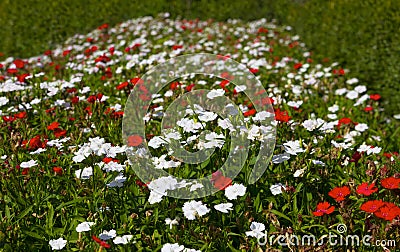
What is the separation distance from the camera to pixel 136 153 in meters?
3.33

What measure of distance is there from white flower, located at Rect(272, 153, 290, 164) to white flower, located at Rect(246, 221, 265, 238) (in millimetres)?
446

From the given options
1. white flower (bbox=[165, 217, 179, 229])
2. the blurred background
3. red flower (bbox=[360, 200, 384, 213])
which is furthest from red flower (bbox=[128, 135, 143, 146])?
the blurred background

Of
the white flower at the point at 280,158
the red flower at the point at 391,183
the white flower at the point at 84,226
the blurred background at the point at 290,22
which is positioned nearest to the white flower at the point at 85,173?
the white flower at the point at 84,226

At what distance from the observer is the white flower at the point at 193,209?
8.77 feet

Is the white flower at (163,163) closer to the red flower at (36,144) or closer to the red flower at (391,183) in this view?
the red flower at (36,144)

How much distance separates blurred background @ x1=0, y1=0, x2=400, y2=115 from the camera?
241 inches

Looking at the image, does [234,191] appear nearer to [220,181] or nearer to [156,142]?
[220,181]

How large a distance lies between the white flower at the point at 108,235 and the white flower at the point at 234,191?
69 centimetres

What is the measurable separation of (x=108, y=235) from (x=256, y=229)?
0.86m

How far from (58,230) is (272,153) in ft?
4.66

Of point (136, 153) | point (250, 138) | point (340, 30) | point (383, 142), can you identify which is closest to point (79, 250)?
point (136, 153)

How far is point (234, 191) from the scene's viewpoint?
284 cm

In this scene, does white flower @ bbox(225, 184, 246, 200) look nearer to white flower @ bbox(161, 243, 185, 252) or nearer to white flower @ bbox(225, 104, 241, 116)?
white flower @ bbox(161, 243, 185, 252)

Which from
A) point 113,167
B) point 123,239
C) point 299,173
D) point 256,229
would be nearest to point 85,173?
point 113,167
